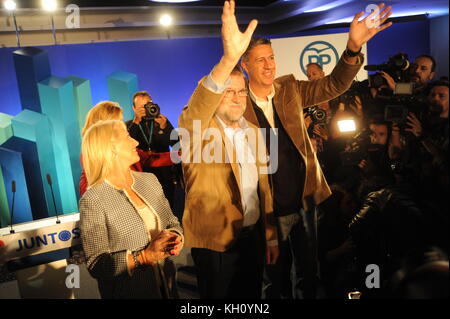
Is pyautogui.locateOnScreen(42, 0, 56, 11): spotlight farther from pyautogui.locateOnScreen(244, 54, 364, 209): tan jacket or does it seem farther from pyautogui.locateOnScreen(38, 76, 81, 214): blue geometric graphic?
pyautogui.locateOnScreen(244, 54, 364, 209): tan jacket

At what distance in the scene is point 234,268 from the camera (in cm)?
210

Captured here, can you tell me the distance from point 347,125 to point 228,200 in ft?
2.90

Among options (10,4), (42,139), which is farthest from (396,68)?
(42,139)

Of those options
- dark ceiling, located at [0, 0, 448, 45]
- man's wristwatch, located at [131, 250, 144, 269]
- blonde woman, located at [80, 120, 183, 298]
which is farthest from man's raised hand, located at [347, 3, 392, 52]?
man's wristwatch, located at [131, 250, 144, 269]

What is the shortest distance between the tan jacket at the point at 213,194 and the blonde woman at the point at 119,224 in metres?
0.17

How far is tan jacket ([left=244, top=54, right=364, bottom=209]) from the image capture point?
213cm

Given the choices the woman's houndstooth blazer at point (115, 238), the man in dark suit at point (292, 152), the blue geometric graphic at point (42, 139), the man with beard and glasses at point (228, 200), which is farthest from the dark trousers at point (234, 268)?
the blue geometric graphic at point (42, 139)

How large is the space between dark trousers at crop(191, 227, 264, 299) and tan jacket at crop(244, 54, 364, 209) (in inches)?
16.0

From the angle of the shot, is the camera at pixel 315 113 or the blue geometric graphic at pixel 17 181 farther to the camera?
the blue geometric graphic at pixel 17 181

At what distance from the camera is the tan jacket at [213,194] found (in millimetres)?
1990

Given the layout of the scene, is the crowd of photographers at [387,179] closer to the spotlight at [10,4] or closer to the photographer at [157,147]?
the photographer at [157,147]

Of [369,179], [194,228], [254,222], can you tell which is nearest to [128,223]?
[194,228]

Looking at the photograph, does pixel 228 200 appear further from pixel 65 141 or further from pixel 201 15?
pixel 65 141

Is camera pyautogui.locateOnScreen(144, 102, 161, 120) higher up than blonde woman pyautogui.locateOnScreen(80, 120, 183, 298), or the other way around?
camera pyautogui.locateOnScreen(144, 102, 161, 120)
